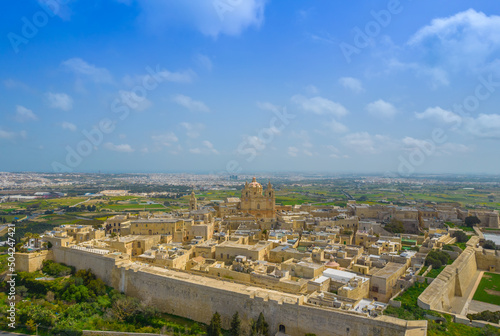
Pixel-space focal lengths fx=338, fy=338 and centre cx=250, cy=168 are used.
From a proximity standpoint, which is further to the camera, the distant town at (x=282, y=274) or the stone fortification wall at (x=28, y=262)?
the stone fortification wall at (x=28, y=262)

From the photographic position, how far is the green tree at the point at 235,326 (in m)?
14.7

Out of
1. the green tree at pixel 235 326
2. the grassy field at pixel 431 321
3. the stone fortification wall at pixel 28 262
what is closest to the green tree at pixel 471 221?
the grassy field at pixel 431 321

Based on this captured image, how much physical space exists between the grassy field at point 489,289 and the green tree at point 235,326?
49.8 ft

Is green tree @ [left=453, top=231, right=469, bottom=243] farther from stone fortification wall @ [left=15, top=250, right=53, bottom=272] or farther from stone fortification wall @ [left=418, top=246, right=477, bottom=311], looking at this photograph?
stone fortification wall @ [left=15, top=250, right=53, bottom=272]

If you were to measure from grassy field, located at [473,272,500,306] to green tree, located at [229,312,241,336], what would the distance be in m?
15.2

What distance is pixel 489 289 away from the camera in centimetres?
2202

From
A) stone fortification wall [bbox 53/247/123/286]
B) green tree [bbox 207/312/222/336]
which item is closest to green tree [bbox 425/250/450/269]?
green tree [bbox 207/312/222/336]

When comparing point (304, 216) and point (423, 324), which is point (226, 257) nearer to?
point (423, 324)

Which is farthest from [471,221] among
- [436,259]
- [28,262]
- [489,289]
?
[28,262]

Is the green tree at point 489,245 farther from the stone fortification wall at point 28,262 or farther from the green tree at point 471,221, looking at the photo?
the stone fortification wall at point 28,262

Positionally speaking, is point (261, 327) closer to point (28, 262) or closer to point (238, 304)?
point (238, 304)

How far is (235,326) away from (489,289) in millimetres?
17806

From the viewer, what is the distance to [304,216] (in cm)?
3675

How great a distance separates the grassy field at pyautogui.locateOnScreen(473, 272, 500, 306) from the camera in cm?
2014
